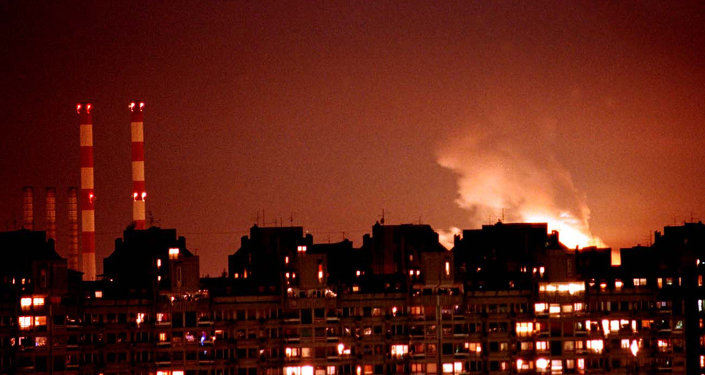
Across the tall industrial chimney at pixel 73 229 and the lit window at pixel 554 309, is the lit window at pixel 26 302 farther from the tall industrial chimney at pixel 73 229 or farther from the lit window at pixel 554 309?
the tall industrial chimney at pixel 73 229

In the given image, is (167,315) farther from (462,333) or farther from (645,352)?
(645,352)

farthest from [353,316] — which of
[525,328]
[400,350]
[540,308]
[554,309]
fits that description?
[554,309]

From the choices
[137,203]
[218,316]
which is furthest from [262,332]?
[137,203]

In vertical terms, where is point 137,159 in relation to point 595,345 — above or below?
above

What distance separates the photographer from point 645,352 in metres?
51.1

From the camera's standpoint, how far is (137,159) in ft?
216

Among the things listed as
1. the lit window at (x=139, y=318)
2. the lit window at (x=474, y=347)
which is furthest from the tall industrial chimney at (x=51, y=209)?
the lit window at (x=474, y=347)

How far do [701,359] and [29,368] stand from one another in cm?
2109

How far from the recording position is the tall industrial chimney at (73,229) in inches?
2584

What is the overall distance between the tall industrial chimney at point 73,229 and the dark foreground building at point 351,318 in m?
11.8

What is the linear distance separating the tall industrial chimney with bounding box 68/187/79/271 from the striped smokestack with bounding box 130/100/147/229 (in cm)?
291

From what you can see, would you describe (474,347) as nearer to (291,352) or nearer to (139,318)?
(291,352)

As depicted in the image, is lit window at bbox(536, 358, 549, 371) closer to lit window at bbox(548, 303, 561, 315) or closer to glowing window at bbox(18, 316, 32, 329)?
lit window at bbox(548, 303, 561, 315)

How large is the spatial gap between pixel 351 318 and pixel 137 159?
64.4 ft
